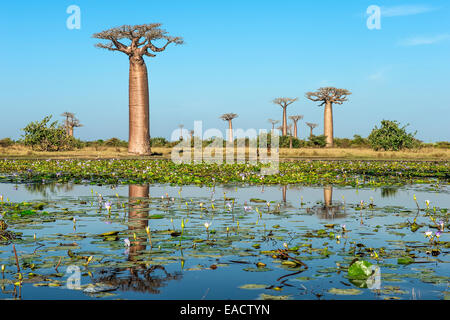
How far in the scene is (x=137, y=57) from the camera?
2752 centimetres

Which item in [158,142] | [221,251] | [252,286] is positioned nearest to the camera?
[252,286]

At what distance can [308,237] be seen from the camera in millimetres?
5230

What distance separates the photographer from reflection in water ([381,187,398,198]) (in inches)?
385

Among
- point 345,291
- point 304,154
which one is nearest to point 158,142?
point 304,154

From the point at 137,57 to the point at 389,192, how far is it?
20.1 metres

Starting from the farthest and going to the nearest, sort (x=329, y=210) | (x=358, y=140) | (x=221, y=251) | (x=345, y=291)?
1. (x=358, y=140)
2. (x=329, y=210)
3. (x=221, y=251)
4. (x=345, y=291)

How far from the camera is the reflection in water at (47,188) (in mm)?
10164

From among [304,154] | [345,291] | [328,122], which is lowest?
[345,291]

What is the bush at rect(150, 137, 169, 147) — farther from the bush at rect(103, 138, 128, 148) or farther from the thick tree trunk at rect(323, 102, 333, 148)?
the thick tree trunk at rect(323, 102, 333, 148)

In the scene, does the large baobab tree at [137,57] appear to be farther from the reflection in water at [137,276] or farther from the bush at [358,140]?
the bush at [358,140]

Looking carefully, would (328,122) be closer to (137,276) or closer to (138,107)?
(138,107)

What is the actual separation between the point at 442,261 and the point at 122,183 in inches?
360

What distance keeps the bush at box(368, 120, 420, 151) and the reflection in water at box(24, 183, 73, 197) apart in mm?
30136
